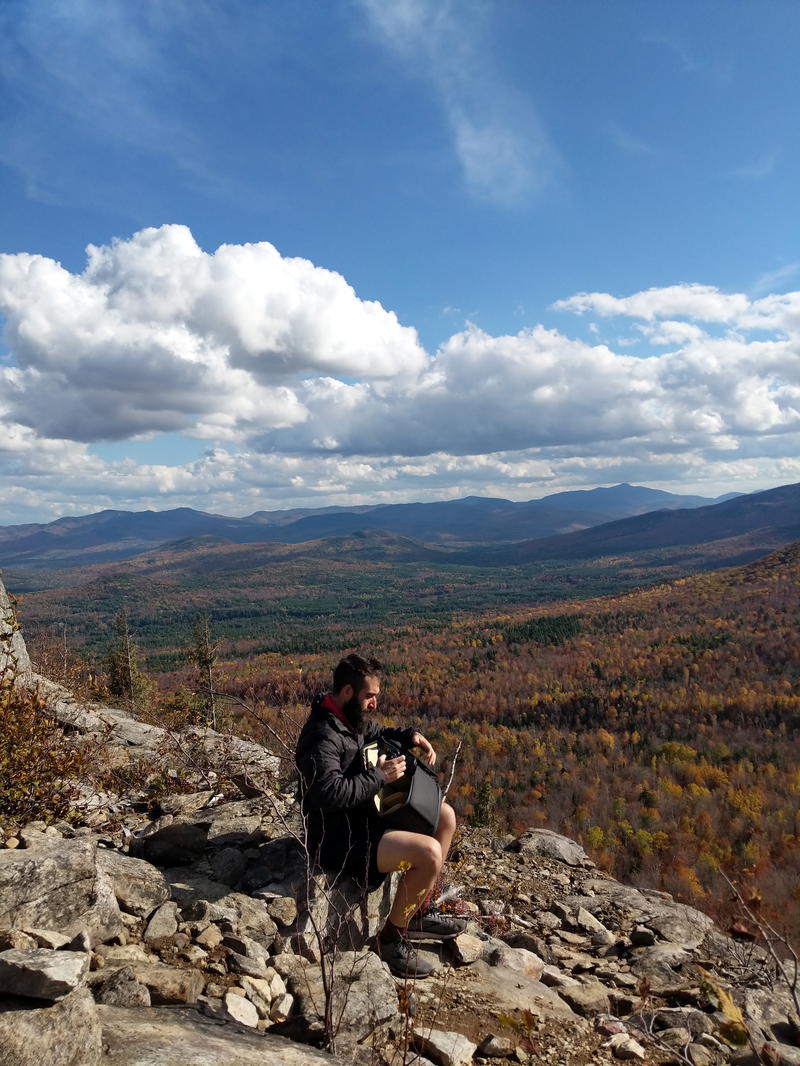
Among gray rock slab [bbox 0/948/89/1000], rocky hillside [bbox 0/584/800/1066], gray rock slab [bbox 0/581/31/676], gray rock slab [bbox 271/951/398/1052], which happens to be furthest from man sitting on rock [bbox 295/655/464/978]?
gray rock slab [bbox 0/581/31/676]

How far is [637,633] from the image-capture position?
381 ft

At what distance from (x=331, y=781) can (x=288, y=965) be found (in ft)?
4.64

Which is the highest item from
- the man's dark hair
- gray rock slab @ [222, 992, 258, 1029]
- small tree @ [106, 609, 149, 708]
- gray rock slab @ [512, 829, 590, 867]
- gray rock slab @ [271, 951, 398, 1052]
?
the man's dark hair

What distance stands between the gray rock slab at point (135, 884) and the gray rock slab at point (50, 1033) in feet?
7.24

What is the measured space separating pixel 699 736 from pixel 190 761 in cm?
8134

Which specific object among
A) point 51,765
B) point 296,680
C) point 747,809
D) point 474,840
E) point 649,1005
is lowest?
point 747,809

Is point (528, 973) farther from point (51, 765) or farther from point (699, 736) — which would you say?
point (699, 736)

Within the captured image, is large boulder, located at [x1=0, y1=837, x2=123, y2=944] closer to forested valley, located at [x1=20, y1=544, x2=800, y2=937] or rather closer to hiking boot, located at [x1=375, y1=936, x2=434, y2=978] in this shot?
hiking boot, located at [x1=375, y1=936, x2=434, y2=978]

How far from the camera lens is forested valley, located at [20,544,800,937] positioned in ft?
144

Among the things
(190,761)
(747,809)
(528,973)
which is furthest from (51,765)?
(747,809)

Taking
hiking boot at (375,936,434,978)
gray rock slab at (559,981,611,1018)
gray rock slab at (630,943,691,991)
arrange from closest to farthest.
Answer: hiking boot at (375,936,434,978) < gray rock slab at (559,981,611,1018) < gray rock slab at (630,943,691,991)

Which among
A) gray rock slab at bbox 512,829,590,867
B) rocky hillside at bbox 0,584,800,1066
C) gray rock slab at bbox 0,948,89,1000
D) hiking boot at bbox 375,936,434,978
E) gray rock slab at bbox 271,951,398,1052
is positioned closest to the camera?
gray rock slab at bbox 0,948,89,1000

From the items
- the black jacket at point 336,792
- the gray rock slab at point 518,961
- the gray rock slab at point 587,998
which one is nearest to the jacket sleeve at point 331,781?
the black jacket at point 336,792

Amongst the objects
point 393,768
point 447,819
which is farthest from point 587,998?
point 393,768
